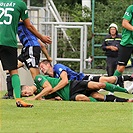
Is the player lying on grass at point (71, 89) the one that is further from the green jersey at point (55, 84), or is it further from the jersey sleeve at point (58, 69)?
the jersey sleeve at point (58, 69)

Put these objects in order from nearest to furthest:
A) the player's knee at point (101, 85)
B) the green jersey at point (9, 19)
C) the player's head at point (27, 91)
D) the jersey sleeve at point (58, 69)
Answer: the green jersey at point (9, 19) → the player's knee at point (101, 85) → the jersey sleeve at point (58, 69) → the player's head at point (27, 91)

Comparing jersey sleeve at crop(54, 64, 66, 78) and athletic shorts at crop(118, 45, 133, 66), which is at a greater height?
athletic shorts at crop(118, 45, 133, 66)

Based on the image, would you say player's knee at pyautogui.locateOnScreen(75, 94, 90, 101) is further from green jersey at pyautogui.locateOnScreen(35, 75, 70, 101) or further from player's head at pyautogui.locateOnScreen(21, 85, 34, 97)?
player's head at pyautogui.locateOnScreen(21, 85, 34, 97)

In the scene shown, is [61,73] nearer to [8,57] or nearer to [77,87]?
[77,87]

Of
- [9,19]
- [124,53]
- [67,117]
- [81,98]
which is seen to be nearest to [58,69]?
[81,98]

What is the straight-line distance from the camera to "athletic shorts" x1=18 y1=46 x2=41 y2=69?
573 inches

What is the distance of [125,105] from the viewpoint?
1161 cm

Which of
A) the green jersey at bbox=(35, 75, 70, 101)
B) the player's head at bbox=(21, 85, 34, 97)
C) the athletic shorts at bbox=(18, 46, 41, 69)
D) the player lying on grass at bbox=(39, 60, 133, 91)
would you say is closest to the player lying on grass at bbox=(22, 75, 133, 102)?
the green jersey at bbox=(35, 75, 70, 101)

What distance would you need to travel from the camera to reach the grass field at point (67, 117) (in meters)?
8.39

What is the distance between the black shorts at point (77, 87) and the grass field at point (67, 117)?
0.88 meters

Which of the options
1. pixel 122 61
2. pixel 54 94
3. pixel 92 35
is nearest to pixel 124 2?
pixel 92 35

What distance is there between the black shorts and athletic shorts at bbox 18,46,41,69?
180cm

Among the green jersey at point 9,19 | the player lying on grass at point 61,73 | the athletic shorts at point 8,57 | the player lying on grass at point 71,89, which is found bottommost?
the player lying on grass at point 71,89

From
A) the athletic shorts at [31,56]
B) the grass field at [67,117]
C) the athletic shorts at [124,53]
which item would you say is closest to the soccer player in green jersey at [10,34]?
the grass field at [67,117]
